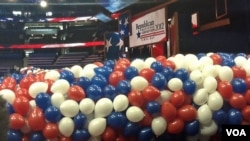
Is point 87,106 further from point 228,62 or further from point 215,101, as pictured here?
point 228,62

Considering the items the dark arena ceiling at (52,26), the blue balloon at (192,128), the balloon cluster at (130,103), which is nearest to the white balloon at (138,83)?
the balloon cluster at (130,103)

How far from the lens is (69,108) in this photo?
2.13m

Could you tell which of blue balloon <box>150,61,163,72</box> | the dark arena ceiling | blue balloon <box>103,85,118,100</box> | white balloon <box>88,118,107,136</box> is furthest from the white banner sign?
the dark arena ceiling

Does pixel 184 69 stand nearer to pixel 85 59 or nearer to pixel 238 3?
pixel 238 3

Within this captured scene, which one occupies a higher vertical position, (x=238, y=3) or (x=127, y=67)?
(x=238, y=3)

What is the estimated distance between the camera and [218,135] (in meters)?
2.34

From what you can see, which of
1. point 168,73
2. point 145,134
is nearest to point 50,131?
point 145,134

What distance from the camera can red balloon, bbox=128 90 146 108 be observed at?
86.0 inches

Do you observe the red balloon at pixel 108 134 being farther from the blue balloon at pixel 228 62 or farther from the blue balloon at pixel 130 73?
the blue balloon at pixel 228 62

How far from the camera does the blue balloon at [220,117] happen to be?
2.26m

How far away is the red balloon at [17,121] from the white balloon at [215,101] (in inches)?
39.5

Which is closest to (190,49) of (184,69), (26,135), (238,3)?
(238,3)

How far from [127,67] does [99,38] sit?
10941 millimetres

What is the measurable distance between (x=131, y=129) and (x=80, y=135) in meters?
0.27
